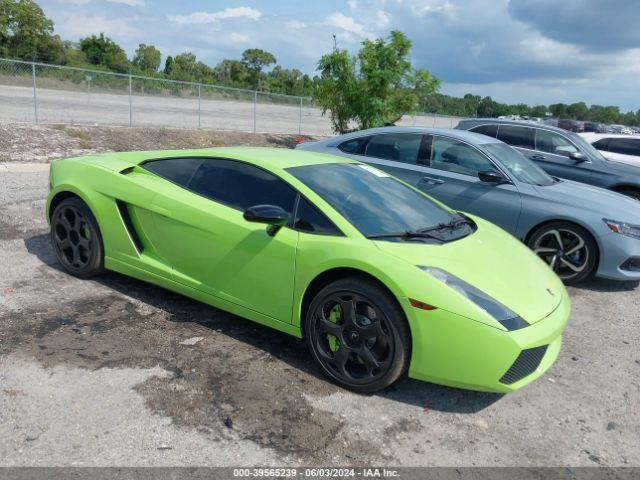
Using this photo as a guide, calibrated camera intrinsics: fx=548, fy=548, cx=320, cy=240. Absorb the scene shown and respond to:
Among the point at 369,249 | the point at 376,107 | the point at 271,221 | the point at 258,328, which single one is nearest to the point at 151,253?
the point at 258,328

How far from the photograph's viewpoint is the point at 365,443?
2.91 meters

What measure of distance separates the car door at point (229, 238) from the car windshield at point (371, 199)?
0.30 metres

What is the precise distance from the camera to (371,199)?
3947 millimetres

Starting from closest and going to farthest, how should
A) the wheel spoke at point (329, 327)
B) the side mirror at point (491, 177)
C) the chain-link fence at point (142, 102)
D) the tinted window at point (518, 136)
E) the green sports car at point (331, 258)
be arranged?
the green sports car at point (331, 258) → the wheel spoke at point (329, 327) → the side mirror at point (491, 177) → the tinted window at point (518, 136) → the chain-link fence at point (142, 102)

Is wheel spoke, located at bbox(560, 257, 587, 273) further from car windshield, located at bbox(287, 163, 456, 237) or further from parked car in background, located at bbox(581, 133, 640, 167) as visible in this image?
parked car in background, located at bbox(581, 133, 640, 167)

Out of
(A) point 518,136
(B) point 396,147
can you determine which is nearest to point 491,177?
(B) point 396,147

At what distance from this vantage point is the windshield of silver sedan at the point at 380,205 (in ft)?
11.9

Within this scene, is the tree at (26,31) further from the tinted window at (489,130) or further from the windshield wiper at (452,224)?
the windshield wiper at (452,224)

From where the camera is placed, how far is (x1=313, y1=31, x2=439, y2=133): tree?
1656 cm

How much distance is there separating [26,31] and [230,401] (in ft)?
195

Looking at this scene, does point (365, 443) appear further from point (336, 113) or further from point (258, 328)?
point (336, 113)

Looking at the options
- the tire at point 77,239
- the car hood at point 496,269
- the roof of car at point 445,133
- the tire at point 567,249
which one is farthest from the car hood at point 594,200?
the tire at point 77,239

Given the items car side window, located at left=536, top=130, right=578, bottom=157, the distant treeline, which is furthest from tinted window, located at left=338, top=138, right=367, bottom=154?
the distant treeline

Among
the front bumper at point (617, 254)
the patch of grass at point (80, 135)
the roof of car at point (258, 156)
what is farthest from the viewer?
the patch of grass at point (80, 135)
